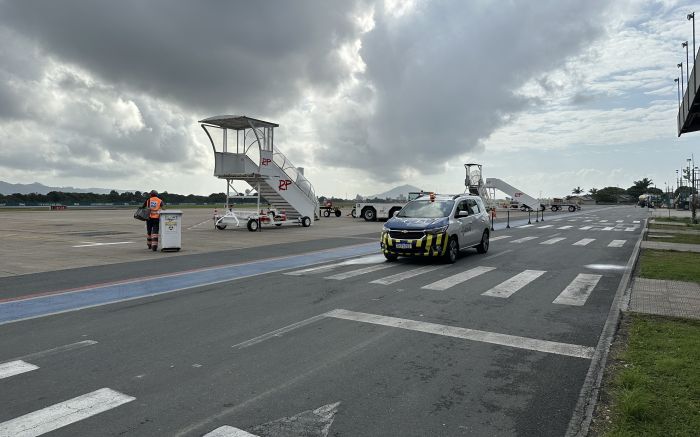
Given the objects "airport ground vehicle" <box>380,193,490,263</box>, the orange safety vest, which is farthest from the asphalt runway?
the orange safety vest

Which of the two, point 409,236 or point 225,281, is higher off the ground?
point 409,236

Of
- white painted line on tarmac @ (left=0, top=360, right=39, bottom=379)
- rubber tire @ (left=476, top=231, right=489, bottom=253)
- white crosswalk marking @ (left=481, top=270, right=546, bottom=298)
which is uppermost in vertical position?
rubber tire @ (left=476, top=231, right=489, bottom=253)

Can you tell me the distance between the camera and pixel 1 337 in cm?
609

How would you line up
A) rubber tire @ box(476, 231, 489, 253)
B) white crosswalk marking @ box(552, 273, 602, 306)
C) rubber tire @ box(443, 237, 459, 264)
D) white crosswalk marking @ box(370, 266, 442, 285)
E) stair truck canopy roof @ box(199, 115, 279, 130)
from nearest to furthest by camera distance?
white crosswalk marking @ box(552, 273, 602, 306), white crosswalk marking @ box(370, 266, 442, 285), rubber tire @ box(443, 237, 459, 264), rubber tire @ box(476, 231, 489, 253), stair truck canopy roof @ box(199, 115, 279, 130)

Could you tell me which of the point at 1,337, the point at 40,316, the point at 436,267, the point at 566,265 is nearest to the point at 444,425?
the point at 1,337

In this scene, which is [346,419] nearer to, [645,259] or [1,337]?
[1,337]

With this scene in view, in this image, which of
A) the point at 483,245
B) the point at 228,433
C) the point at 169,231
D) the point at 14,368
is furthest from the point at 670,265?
the point at 169,231

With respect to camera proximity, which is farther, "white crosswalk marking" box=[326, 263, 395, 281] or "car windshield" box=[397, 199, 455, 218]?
"car windshield" box=[397, 199, 455, 218]

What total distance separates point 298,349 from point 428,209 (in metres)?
8.72

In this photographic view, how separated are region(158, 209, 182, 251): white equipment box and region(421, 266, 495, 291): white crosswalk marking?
923cm

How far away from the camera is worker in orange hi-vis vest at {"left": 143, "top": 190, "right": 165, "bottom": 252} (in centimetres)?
1552

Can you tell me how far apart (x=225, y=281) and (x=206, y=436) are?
6.80 m

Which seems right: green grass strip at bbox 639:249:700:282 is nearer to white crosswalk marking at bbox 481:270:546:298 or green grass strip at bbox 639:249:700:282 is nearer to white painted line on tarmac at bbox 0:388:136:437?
white crosswalk marking at bbox 481:270:546:298

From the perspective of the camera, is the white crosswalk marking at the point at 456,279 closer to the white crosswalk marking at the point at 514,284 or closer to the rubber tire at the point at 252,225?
the white crosswalk marking at the point at 514,284
